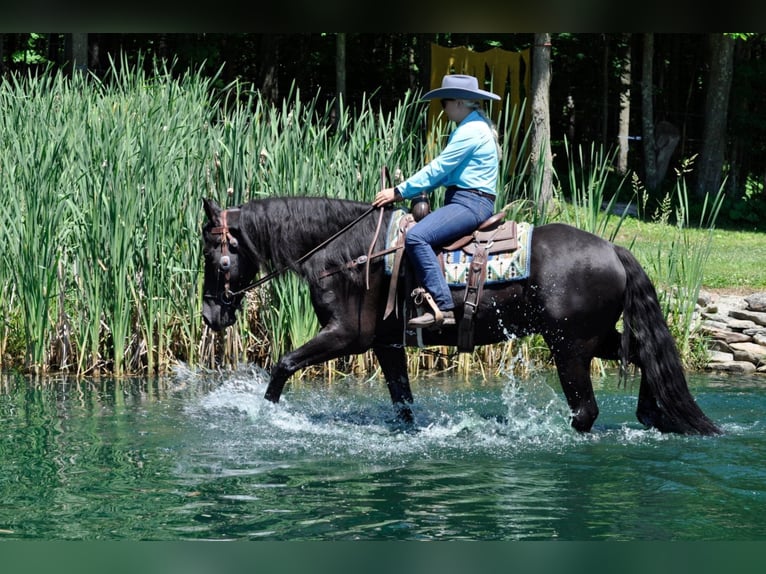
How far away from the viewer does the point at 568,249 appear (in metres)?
6.16

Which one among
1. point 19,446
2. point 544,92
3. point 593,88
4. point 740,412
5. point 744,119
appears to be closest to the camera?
point 19,446

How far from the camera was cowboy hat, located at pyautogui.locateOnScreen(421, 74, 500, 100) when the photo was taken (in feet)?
20.1

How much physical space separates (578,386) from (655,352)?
510mm

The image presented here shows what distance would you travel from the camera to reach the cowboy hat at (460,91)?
20.1 ft

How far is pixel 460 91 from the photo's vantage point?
6133 millimetres

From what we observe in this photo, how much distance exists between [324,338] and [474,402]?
1712 millimetres

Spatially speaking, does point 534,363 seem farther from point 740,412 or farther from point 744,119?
point 744,119

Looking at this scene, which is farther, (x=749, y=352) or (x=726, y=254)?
(x=726, y=254)

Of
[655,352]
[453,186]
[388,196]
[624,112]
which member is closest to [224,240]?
[388,196]

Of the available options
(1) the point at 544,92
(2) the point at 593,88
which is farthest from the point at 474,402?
(2) the point at 593,88

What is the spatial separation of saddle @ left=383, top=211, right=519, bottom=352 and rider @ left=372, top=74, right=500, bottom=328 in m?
0.06

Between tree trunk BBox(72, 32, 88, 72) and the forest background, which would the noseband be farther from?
the forest background

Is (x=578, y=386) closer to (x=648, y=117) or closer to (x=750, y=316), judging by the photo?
(x=750, y=316)

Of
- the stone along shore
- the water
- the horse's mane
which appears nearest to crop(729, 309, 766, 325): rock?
the stone along shore
